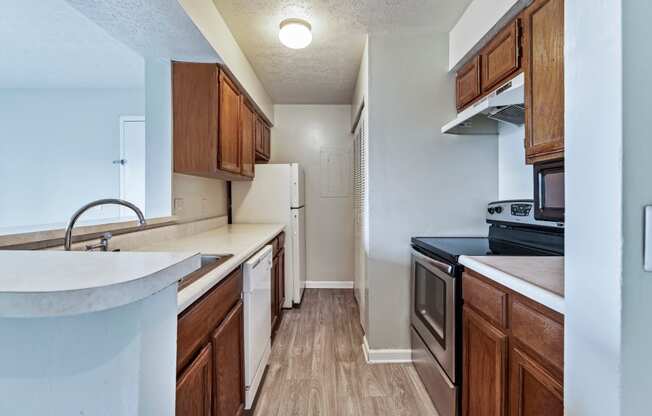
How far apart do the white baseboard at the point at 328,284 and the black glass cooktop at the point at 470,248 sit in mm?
2072

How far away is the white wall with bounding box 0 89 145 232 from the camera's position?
10.5 feet

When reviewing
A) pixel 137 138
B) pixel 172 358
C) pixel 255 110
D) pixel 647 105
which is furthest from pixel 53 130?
pixel 647 105

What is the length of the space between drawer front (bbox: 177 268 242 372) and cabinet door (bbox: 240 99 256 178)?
63.1 inches

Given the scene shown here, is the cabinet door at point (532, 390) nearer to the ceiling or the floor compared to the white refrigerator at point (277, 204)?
nearer to the floor

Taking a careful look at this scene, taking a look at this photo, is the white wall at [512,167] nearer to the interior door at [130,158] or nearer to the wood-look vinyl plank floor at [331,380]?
the wood-look vinyl plank floor at [331,380]

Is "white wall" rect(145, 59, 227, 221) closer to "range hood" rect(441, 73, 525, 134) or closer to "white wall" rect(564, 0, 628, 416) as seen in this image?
"range hood" rect(441, 73, 525, 134)

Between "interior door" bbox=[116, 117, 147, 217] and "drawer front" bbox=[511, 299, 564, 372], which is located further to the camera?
"interior door" bbox=[116, 117, 147, 217]

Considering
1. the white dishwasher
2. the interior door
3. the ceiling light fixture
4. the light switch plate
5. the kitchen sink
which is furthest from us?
the interior door

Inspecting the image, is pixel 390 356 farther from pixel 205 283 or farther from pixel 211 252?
pixel 205 283

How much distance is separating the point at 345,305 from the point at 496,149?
2.17 m

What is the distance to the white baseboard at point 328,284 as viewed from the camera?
13.5 ft

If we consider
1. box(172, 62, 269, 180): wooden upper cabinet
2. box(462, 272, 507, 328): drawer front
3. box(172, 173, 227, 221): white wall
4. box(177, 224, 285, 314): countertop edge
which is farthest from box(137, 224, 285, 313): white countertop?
box(462, 272, 507, 328): drawer front

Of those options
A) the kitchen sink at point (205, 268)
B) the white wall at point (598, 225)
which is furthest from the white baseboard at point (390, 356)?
the white wall at point (598, 225)

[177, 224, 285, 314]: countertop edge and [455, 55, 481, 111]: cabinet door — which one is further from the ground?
[455, 55, 481, 111]: cabinet door
